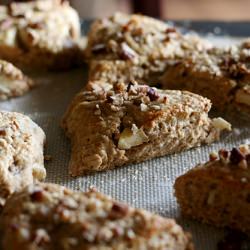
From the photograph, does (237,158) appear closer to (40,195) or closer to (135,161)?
(135,161)

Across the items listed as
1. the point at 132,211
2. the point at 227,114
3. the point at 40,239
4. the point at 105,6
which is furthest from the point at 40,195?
the point at 105,6

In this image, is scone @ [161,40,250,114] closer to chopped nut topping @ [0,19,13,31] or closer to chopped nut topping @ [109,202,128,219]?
chopped nut topping @ [0,19,13,31]

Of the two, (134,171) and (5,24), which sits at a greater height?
(5,24)

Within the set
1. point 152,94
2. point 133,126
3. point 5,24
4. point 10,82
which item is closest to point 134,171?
point 133,126

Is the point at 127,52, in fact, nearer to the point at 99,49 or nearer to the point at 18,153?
the point at 99,49

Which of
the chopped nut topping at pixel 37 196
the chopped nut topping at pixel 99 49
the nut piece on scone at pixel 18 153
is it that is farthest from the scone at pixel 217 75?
the chopped nut topping at pixel 37 196

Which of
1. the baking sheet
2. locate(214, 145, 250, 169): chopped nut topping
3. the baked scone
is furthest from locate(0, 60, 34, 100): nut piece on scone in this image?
locate(214, 145, 250, 169): chopped nut topping
